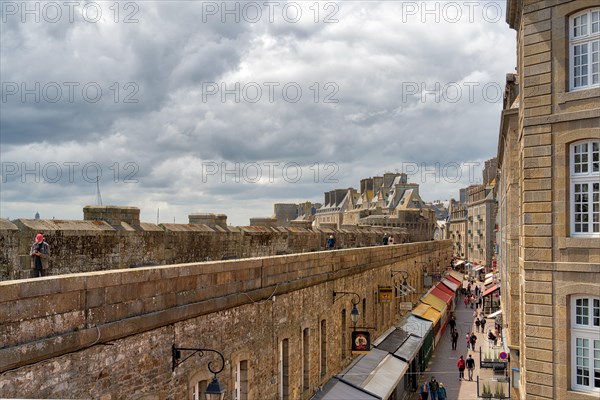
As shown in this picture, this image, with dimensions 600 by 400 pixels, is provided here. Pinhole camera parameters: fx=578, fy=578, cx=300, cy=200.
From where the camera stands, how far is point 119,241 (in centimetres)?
963

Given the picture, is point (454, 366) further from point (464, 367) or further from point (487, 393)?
point (487, 393)

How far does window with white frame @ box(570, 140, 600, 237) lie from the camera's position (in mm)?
11352

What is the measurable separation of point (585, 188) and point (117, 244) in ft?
29.5

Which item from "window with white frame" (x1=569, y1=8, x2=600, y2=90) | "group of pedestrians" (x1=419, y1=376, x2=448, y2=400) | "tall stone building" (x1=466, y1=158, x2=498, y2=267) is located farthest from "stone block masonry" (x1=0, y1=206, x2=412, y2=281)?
"tall stone building" (x1=466, y1=158, x2=498, y2=267)

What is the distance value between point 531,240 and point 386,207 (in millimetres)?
70068

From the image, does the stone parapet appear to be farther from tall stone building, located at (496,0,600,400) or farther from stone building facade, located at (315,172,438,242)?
stone building facade, located at (315,172,438,242)

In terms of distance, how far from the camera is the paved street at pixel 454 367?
22.8 metres

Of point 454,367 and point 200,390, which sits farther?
point 454,367

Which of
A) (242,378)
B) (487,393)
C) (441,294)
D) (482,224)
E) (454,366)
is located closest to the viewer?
(242,378)

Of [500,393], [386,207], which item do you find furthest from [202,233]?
[386,207]

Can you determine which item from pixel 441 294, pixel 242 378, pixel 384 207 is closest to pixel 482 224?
pixel 384 207

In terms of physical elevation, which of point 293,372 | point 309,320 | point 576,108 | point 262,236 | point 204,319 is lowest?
point 293,372

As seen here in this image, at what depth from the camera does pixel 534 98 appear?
12.2m

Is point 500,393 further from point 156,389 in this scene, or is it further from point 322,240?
point 156,389
